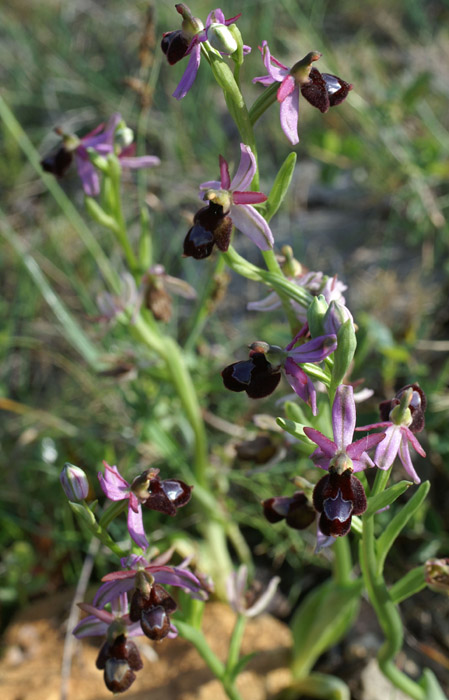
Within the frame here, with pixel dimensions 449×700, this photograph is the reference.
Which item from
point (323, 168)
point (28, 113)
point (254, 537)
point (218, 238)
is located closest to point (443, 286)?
point (323, 168)

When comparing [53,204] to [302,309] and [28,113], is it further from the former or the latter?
[302,309]

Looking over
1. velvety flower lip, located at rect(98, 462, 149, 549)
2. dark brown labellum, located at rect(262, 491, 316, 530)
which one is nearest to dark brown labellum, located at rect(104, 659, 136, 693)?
velvety flower lip, located at rect(98, 462, 149, 549)

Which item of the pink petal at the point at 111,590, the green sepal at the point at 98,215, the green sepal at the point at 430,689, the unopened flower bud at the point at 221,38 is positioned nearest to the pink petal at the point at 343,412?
the pink petal at the point at 111,590

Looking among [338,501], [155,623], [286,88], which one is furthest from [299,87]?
[155,623]

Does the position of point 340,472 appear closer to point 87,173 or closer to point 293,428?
point 293,428

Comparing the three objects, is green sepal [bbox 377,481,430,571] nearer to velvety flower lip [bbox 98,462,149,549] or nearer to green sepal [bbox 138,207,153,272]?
velvety flower lip [bbox 98,462,149,549]

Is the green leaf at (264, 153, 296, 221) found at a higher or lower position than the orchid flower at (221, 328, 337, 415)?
higher
